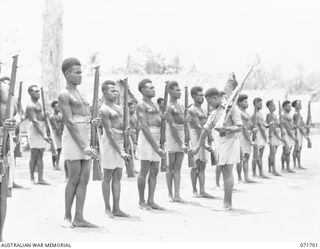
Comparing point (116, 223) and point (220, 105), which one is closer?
point (116, 223)

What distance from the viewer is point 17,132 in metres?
10.8

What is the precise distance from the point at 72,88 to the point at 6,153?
60.1 inches

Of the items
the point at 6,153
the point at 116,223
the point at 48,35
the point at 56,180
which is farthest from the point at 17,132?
the point at 48,35

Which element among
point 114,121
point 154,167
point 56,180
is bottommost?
point 56,180

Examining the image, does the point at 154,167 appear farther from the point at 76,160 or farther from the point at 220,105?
the point at 76,160

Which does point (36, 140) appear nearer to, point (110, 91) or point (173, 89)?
point (173, 89)

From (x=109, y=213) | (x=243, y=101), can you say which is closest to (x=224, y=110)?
(x=109, y=213)

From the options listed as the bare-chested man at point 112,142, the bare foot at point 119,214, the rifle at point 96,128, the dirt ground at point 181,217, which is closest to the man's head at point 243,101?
the dirt ground at point 181,217

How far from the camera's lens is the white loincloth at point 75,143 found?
657 cm

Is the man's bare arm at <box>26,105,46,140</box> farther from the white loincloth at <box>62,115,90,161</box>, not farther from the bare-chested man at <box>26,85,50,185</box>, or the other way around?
the white loincloth at <box>62,115,90,161</box>

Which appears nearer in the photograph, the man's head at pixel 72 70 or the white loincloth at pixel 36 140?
the man's head at pixel 72 70

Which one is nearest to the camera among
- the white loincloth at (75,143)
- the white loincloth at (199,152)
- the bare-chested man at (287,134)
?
the white loincloth at (75,143)

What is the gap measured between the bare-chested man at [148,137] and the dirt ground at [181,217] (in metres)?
0.43

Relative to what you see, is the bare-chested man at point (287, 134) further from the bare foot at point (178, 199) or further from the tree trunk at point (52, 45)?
the tree trunk at point (52, 45)
